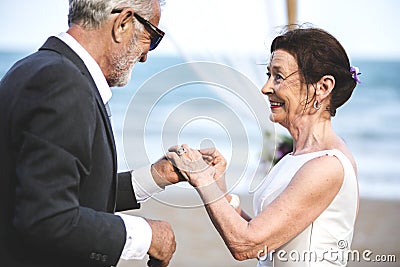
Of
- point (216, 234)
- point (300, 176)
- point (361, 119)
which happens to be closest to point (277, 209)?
point (300, 176)

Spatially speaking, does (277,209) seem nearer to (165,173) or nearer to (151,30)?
(165,173)

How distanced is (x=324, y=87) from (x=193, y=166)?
0.52 metres

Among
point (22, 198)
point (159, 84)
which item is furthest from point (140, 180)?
point (22, 198)

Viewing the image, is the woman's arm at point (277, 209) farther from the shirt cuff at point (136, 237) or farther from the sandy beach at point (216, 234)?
the sandy beach at point (216, 234)

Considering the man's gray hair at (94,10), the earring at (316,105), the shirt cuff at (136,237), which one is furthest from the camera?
the earring at (316,105)

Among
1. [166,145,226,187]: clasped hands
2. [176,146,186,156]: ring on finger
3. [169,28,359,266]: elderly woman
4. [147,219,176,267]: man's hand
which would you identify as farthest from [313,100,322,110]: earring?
[147,219,176,267]: man's hand

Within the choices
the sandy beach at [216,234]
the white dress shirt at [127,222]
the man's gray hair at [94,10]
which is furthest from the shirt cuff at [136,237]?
the sandy beach at [216,234]

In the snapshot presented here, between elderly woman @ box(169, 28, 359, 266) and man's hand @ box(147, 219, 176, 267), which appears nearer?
man's hand @ box(147, 219, 176, 267)

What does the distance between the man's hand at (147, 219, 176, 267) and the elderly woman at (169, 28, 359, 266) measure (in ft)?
1.29

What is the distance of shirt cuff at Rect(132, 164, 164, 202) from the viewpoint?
7.85 feet

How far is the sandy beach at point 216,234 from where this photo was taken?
5984mm

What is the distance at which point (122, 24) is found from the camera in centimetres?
196

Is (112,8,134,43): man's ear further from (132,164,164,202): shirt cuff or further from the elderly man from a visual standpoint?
(132,164,164,202): shirt cuff

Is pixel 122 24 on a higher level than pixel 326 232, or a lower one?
higher
